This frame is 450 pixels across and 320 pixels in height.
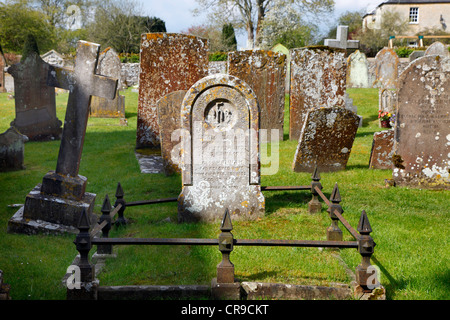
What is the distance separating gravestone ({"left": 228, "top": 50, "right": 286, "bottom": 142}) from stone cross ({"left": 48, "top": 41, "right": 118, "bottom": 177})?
6.68m

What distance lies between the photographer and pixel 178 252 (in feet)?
16.0

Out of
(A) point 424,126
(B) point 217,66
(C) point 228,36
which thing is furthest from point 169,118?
(C) point 228,36

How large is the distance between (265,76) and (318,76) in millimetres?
1492

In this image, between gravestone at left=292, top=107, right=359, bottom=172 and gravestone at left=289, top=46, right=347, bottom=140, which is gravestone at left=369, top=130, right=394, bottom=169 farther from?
gravestone at left=289, top=46, right=347, bottom=140

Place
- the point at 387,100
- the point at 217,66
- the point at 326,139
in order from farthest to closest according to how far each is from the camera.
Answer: the point at 217,66
the point at 387,100
the point at 326,139

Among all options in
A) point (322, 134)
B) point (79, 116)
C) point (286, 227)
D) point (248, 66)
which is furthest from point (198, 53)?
point (286, 227)

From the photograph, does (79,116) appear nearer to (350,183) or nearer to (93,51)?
(93,51)

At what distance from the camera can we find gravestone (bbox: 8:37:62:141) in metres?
12.1

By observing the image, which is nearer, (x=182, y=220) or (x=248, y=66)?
(x=182, y=220)

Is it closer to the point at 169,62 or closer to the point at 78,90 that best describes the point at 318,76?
the point at 169,62

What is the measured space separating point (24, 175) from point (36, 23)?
102 feet

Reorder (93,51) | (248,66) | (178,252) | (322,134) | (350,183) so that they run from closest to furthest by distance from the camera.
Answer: (178,252)
(93,51)
(350,183)
(322,134)
(248,66)

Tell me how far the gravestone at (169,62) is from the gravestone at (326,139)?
11.0ft

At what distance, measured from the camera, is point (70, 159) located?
5770mm
